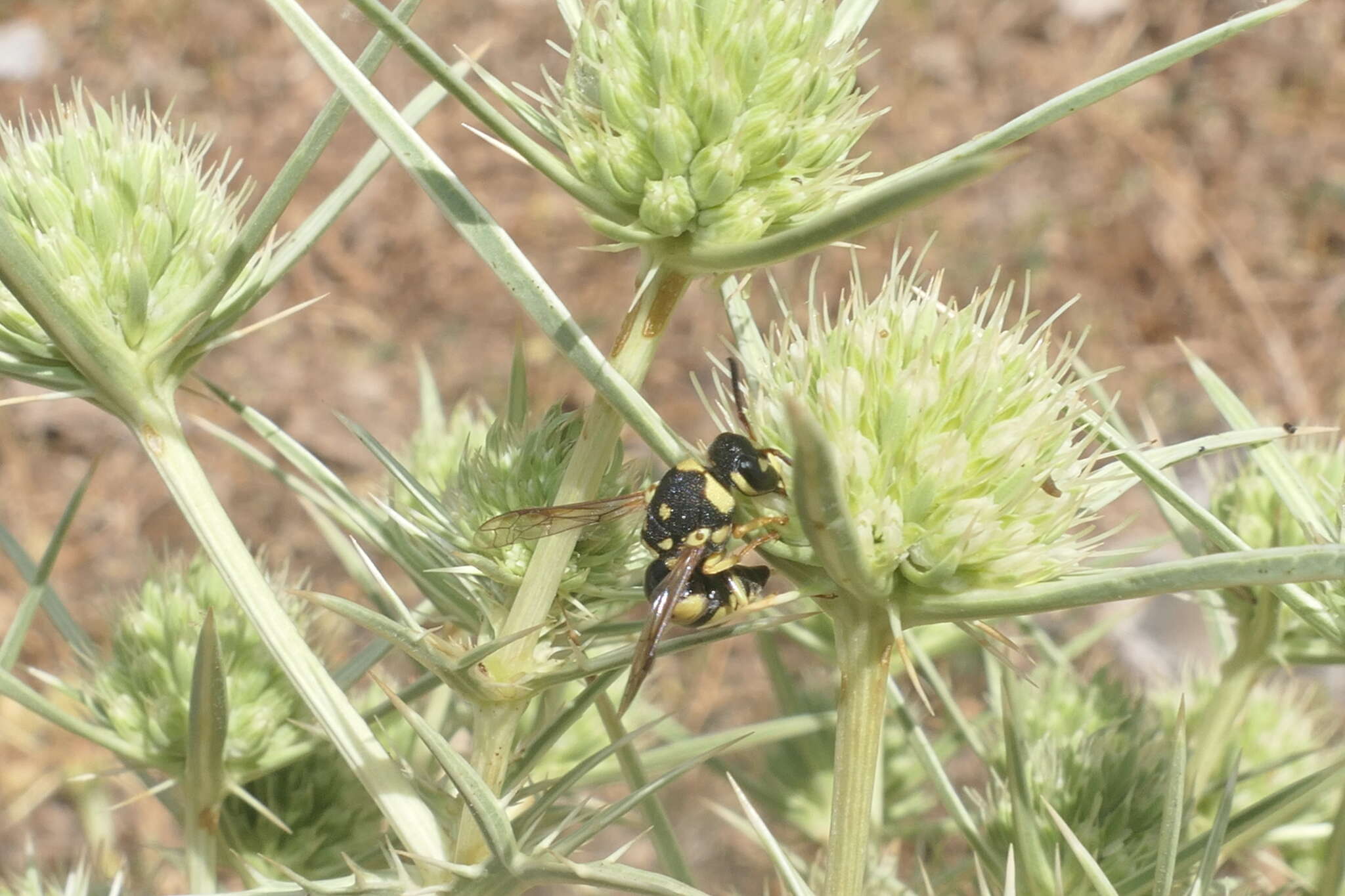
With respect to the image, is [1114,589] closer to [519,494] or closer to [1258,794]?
[519,494]

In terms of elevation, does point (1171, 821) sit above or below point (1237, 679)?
below

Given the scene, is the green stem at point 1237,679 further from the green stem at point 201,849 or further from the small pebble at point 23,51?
the small pebble at point 23,51

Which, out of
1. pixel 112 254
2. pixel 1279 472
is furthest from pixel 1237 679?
pixel 112 254

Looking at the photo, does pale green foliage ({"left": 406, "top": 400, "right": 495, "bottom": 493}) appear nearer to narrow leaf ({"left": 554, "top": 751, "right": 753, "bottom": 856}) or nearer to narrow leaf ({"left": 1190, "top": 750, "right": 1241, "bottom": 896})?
narrow leaf ({"left": 554, "top": 751, "right": 753, "bottom": 856})

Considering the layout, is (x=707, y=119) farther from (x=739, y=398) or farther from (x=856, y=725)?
(x=856, y=725)

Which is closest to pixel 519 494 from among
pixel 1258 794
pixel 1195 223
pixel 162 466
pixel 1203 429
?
pixel 162 466

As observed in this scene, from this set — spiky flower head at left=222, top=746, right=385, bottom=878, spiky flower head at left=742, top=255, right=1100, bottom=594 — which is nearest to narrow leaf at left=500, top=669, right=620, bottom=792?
spiky flower head at left=742, top=255, right=1100, bottom=594

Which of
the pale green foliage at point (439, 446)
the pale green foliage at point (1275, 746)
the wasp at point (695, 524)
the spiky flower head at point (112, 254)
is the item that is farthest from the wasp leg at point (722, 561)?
the pale green foliage at point (1275, 746)
